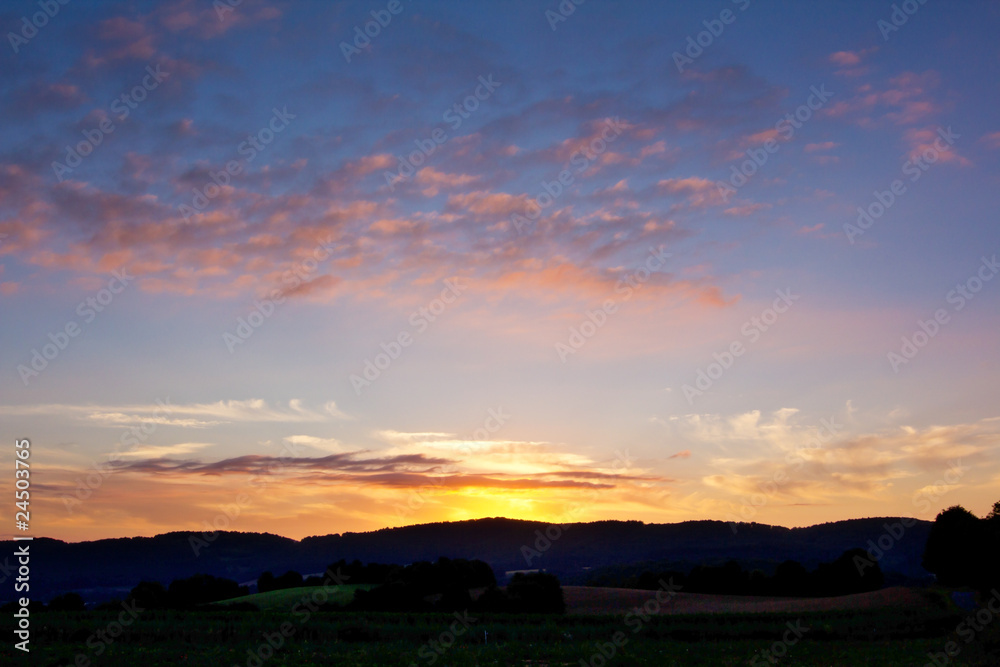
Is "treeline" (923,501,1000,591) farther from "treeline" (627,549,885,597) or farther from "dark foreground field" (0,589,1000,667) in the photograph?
"treeline" (627,549,885,597)

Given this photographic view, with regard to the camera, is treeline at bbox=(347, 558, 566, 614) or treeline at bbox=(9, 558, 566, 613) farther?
treeline at bbox=(9, 558, 566, 613)

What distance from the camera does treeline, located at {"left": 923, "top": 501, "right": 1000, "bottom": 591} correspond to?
88.1m

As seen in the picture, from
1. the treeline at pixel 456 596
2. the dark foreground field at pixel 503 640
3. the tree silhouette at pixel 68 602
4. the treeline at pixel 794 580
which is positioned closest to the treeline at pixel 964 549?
the dark foreground field at pixel 503 640

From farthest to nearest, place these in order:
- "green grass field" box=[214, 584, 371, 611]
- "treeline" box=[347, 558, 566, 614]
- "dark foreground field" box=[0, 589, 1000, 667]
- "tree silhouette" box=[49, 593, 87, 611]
Result: "green grass field" box=[214, 584, 371, 611]
"tree silhouette" box=[49, 593, 87, 611]
"treeline" box=[347, 558, 566, 614]
"dark foreground field" box=[0, 589, 1000, 667]

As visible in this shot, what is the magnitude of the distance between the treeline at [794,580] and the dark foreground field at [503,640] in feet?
172

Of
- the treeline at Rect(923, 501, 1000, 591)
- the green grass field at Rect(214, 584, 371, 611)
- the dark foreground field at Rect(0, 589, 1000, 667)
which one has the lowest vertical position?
the green grass field at Rect(214, 584, 371, 611)

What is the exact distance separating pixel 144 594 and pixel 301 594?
70.8 ft

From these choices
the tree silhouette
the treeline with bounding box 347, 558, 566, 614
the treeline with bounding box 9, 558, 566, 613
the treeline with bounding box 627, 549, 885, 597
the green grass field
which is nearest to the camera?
the treeline with bounding box 347, 558, 566, 614

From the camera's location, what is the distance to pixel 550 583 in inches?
3664

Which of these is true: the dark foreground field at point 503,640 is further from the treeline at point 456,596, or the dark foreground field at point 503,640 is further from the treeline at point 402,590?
the treeline at point 402,590

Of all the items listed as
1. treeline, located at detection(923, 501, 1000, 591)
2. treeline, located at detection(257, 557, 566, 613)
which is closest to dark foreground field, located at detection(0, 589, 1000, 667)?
treeline, located at detection(257, 557, 566, 613)

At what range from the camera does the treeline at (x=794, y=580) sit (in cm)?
12075

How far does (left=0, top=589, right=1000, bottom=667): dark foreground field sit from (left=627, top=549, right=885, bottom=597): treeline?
52384 mm

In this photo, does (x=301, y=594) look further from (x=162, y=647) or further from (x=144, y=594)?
(x=162, y=647)
